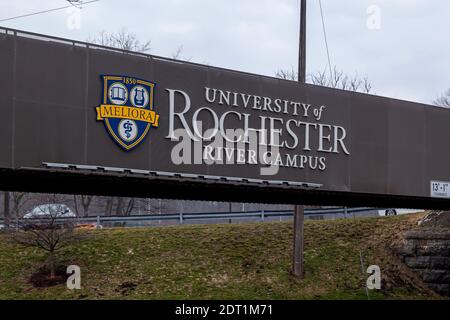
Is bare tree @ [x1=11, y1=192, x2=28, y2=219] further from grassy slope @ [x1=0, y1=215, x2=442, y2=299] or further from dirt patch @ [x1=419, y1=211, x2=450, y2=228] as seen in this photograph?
dirt patch @ [x1=419, y1=211, x2=450, y2=228]

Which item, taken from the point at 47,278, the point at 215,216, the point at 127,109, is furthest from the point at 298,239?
the point at 127,109

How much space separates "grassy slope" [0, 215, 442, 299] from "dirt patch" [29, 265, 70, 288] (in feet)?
1.33

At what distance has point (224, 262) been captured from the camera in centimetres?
3588

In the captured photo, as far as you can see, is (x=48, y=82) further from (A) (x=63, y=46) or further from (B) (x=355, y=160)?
(B) (x=355, y=160)

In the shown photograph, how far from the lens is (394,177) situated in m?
26.0

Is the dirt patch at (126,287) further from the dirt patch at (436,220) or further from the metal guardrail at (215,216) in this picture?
the dirt patch at (436,220)

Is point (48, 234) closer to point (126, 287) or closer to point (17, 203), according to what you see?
point (126, 287)

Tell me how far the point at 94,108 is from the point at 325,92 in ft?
26.3

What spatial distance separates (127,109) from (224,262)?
1712cm

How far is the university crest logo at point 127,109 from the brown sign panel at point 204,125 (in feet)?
0.09

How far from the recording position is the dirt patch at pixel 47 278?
33562 mm

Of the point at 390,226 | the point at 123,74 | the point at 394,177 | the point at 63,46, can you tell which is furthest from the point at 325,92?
the point at 390,226

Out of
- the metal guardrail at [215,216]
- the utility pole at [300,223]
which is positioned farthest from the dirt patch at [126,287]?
the metal guardrail at [215,216]
